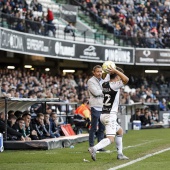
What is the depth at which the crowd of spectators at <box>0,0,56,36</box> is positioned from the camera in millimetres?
29891

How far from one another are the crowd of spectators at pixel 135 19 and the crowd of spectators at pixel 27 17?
6102 millimetres

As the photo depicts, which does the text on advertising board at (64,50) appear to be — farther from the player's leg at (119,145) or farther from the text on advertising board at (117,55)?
the player's leg at (119,145)

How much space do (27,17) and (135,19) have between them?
43.9ft

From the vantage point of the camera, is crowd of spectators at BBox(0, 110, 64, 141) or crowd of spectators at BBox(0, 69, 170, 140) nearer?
crowd of spectators at BBox(0, 110, 64, 141)

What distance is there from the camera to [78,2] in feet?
130

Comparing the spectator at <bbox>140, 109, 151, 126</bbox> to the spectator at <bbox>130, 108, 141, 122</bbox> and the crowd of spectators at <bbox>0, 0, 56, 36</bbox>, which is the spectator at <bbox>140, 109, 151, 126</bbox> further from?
the crowd of spectators at <bbox>0, 0, 56, 36</bbox>

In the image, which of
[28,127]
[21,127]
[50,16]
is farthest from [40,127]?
[50,16]

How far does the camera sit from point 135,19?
43469mm

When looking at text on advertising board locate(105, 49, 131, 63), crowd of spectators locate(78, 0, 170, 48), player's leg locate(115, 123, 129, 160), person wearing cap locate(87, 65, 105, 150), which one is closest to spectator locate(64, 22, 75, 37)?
text on advertising board locate(105, 49, 131, 63)

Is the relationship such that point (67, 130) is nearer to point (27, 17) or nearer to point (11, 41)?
point (11, 41)

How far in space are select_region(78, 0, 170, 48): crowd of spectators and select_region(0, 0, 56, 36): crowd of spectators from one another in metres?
6.10

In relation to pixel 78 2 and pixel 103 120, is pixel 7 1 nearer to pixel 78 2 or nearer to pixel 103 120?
pixel 78 2

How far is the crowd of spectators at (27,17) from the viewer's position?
2989cm

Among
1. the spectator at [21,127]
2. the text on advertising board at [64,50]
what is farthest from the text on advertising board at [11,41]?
the spectator at [21,127]
